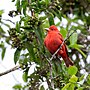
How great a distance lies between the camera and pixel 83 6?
5820mm

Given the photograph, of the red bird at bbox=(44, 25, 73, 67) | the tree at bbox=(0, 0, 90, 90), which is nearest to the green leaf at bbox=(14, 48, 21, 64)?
the tree at bbox=(0, 0, 90, 90)

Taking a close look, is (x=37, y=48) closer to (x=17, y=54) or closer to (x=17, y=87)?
(x=17, y=54)

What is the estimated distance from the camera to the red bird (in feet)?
12.1

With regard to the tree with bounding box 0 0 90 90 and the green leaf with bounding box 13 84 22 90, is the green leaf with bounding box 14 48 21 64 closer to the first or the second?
the tree with bounding box 0 0 90 90

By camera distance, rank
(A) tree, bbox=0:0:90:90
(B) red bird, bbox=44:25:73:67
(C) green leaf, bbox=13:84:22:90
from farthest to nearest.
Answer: (C) green leaf, bbox=13:84:22:90 < (B) red bird, bbox=44:25:73:67 < (A) tree, bbox=0:0:90:90

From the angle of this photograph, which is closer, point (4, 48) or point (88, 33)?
point (4, 48)

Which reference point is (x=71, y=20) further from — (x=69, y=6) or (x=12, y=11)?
(x=12, y=11)

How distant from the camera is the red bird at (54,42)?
12.1 feet

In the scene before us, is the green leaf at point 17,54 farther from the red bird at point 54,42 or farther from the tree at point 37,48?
the red bird at point 54,42

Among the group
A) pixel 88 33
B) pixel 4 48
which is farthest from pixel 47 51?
pixel 88 33

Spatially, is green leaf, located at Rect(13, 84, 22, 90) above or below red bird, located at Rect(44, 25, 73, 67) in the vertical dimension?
below

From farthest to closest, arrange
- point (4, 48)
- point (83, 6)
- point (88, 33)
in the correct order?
point (83, 6), point (88, 33), point (4, 48)

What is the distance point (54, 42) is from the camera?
3748 millimetres

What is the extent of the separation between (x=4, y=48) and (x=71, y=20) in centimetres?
168
